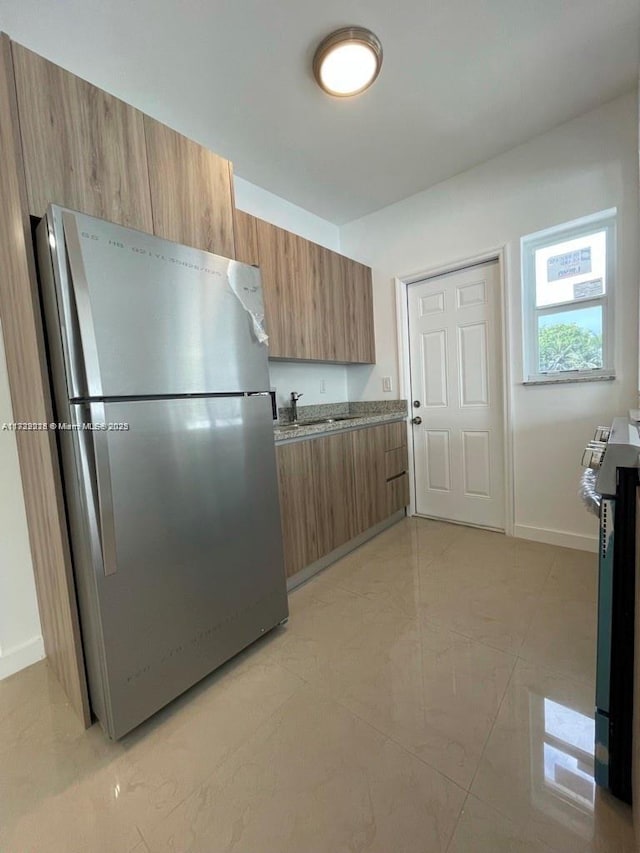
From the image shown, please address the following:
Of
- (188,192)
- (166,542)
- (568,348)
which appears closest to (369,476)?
(568,348)

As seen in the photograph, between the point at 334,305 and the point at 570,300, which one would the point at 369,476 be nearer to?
the point at 334,305

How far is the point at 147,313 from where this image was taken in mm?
1173

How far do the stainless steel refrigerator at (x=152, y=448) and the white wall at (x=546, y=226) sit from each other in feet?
6.29

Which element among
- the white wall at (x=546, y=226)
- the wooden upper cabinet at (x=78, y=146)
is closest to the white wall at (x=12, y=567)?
the wooden upper cabinet at (x=78, y=146)

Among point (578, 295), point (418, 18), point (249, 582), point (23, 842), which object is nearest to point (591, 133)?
point (578, 295)

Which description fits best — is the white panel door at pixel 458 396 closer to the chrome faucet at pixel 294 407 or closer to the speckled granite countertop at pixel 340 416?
the speckled granite countertop at pixel 340 416

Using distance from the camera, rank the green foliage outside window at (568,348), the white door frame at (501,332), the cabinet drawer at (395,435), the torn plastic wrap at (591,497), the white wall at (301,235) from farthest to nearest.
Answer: the cabinet drawer at (395,435) → the white wall at (301,235) → the white door frame at (501,332) → the green foliage outside window at (568,348) → the torn plastic wrap at (591,497)

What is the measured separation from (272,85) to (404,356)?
194cm

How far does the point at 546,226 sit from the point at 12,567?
136 inches

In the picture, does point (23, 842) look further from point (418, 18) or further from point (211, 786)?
point (418, 18)

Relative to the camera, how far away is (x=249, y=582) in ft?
4.95

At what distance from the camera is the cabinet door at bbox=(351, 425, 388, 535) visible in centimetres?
254

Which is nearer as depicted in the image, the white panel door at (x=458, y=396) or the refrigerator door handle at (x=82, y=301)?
the refrigerator door handle at (x=82, y=301)

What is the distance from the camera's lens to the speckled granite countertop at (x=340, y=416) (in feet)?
7.03
